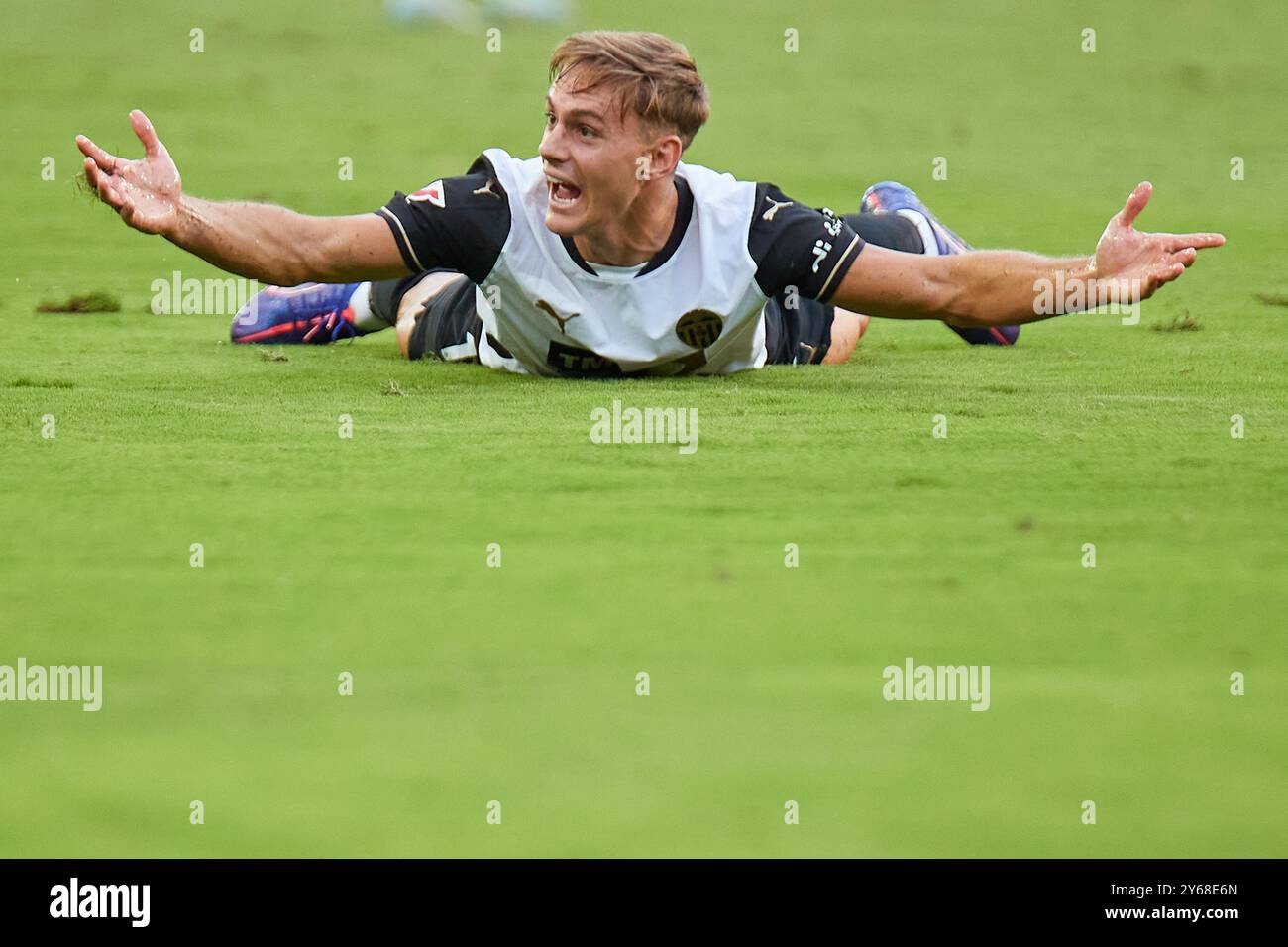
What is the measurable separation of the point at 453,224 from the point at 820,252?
2.77ft

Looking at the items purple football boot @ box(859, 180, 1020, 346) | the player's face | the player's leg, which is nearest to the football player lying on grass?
the player's face

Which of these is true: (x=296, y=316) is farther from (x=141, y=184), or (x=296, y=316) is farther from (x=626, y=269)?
(x=141, y=184)

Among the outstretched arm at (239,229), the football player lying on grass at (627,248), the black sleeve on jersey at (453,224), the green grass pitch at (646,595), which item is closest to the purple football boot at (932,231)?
the green grass pitch at (646,595)

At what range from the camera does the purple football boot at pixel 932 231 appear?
550 centimetres

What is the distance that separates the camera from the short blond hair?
4418 millimetres

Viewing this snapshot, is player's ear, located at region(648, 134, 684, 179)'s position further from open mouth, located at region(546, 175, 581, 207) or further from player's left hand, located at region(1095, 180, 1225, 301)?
player's left hand, located at region(1095, 180, 1225, 301)

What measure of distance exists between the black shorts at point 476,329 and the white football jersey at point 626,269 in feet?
1.15

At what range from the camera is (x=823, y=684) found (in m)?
2.48

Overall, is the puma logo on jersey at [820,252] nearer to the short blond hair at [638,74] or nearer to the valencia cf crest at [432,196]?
the short blond hair at [638,74]

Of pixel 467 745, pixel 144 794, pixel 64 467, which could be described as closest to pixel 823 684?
pixel 467 745

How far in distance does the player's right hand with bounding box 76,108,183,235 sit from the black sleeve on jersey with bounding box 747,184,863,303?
4.36ft

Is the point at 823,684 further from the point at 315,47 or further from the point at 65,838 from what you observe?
the point at 315,47

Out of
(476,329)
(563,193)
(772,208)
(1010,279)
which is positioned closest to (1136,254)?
(1010,279)

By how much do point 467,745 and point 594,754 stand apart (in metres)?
0.15
